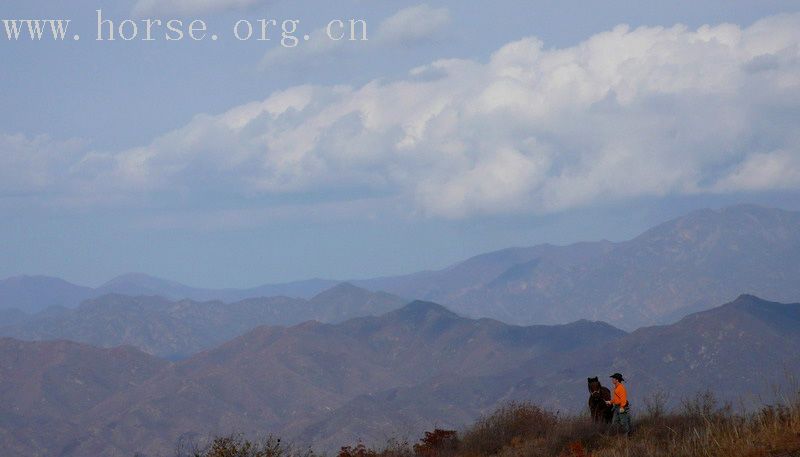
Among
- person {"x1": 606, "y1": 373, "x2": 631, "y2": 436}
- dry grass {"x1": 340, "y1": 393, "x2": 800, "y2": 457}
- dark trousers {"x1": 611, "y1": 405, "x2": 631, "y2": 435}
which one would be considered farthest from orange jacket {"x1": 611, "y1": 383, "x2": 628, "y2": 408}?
dry grass {"x1": 340, "y1": 393, "x2": 800, "y2": 457}

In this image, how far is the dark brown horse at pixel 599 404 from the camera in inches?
848

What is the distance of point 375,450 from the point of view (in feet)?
83.5

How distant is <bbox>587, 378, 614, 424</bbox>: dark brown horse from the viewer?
70.6 feet

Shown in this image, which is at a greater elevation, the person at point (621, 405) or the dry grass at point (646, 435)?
the person at point (621, 405)

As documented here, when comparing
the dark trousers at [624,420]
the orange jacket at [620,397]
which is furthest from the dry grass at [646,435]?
the orange jacket at [620,397]

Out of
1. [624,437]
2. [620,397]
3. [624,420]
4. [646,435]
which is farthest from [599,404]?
[646,435]

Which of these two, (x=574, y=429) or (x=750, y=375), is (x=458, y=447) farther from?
(x=750, y=375)

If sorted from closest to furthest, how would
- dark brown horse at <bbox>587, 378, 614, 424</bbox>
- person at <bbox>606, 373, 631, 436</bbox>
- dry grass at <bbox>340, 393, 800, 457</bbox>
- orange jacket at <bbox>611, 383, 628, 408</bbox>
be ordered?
dry grass at <bbox>340, 393, 800, 457</bbox>
orange jacket at <bbox>611, 383, 628, 408</bbox>
person at <bbox>606, 373, 631, 436</bbox>
dark brown horse at <bbox>587, 378, 614, 424</bbox>

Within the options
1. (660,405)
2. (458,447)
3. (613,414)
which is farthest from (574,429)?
(458,447)

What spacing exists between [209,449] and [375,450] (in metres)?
5.46

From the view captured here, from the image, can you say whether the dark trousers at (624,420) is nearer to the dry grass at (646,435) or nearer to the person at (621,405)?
the person at (621,405)

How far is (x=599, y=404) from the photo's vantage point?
21688 millimetres

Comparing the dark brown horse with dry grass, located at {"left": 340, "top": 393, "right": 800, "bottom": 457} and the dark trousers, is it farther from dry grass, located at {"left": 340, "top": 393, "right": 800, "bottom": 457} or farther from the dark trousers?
the dark trousers

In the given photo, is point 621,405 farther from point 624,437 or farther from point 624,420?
point 624,437
